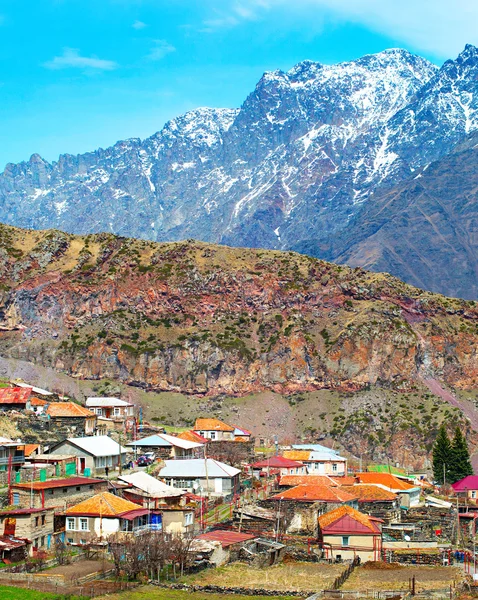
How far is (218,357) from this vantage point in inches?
7648

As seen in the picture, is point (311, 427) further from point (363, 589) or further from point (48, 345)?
point (363, 589)

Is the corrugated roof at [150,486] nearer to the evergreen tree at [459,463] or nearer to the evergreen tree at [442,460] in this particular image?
the evergreen tree at [442,460]

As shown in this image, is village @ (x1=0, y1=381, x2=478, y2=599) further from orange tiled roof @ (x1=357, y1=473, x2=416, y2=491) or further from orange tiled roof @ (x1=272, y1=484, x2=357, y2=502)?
orange tiled roof @ (x1=357, y1=473, x2=416, y2=491)

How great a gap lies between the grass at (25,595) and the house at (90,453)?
27.8 meters

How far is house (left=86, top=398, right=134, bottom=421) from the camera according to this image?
13000 centimetres

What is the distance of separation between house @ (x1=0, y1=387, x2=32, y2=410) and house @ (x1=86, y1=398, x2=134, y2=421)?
26.1m

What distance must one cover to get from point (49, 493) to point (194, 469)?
20.5m

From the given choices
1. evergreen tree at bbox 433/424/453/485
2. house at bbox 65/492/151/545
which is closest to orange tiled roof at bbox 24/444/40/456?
house at bbox 65/492/151/545

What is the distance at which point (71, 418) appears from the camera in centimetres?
9988

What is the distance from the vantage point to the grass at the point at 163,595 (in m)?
48.0

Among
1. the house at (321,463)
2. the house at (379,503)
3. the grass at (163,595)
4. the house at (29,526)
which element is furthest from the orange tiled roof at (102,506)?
the house at (321,463)

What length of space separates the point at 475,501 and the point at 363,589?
41.4m

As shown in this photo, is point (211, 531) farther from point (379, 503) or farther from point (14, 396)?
point (14, 396)

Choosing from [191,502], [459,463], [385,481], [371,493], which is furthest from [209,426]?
[191,502]
